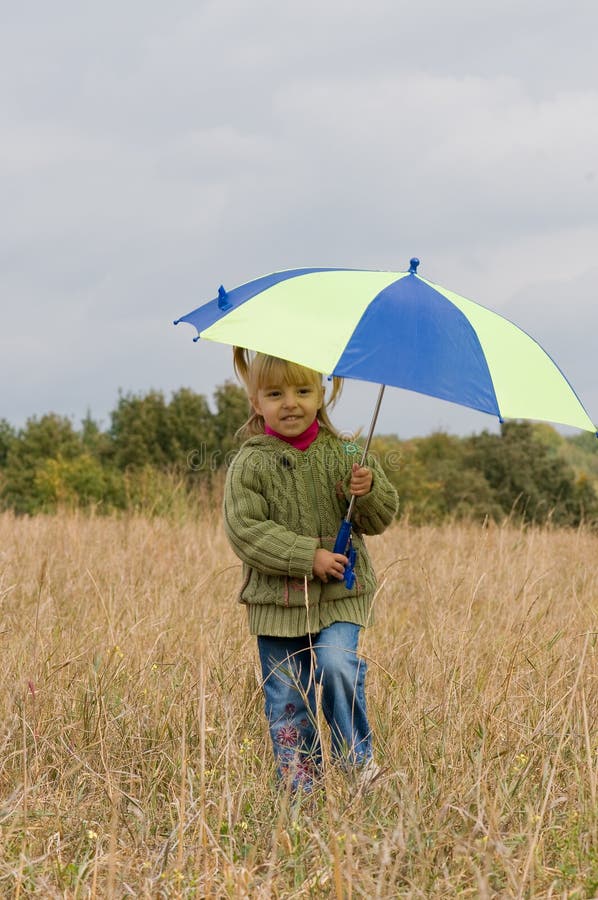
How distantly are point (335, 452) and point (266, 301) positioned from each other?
0.62 meters

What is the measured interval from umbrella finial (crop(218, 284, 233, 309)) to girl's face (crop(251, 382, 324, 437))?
37 cm

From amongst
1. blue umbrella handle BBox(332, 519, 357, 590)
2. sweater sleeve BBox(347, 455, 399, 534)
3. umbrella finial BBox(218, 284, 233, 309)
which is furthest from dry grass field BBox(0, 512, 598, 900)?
umbrella finial BBox(218, 284, 233, 309)

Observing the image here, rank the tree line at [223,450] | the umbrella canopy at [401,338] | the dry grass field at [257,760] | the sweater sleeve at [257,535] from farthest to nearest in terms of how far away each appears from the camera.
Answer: the tree line at [223,450]
the sweater sleeve at [257,535]
the umbrella canopy at [401,338]
the dry grass field at [257,760]

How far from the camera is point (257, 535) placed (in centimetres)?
342

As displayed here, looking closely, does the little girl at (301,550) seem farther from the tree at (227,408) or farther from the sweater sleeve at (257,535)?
the tree at (227,408)

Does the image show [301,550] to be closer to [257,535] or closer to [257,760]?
[257,535]

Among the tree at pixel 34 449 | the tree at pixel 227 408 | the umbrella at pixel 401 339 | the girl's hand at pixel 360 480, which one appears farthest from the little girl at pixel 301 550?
the tree at pixel 34 449

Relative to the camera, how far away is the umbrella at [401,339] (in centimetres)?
297

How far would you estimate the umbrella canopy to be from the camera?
296cm

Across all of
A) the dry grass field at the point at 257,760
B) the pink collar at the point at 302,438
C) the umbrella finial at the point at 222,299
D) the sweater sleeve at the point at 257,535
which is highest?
the umbrella finial at the point at 222,299

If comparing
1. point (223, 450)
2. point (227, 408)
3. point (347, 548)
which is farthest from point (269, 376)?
point (227, 408)

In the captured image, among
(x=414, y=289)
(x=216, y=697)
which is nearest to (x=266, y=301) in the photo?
(x=414, y=289)

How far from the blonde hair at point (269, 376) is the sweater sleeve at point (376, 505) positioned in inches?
9.9

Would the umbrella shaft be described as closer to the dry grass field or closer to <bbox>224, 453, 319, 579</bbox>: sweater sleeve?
<bbox>224, 453, 319, 579</bbox>: sweater sleeve
